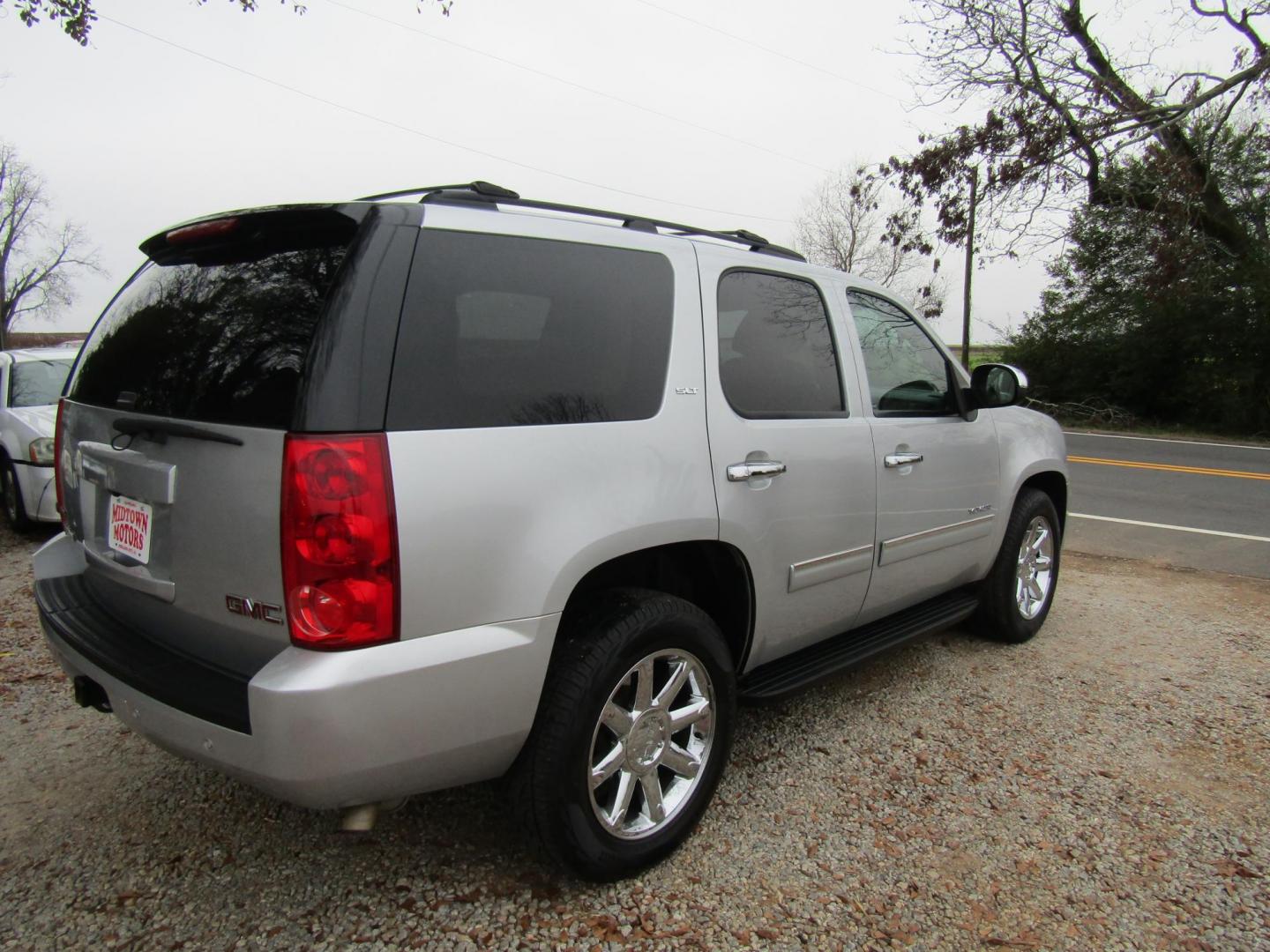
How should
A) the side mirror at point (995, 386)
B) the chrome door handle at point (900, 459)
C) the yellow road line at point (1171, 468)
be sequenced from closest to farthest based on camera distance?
1. the chrome door handle at point (900, 459)
2. the side mirror at point (995, 386)
3. the yellow road line at point (1171, 468)

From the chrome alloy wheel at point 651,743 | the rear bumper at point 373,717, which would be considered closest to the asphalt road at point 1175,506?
the chrome alloy wheel at point 651,743

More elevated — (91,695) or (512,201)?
(512,201)

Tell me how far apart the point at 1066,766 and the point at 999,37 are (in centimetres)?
1695

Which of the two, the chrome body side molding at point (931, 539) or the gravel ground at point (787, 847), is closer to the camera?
the gravel ground at point (787, 847)

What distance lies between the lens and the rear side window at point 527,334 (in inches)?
75.3

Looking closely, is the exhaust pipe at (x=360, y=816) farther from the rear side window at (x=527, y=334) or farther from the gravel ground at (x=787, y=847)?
the rear side window at (x=527, y=334)

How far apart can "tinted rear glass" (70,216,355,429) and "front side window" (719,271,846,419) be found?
1247 mm

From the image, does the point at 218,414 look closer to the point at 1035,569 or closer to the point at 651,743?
the point at 651,743

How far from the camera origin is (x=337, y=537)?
1.78 metres

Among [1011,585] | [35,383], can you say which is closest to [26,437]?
[35,383]

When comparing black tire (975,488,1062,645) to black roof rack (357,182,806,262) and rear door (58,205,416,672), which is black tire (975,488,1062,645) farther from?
rear door (58,205,416,672)

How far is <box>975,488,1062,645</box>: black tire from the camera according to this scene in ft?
13.5

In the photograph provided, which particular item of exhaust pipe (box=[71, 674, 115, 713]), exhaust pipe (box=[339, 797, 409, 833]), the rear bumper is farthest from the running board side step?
exhaust pipe (box=[71, 674, 115, 713])

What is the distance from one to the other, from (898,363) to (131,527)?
282cm
